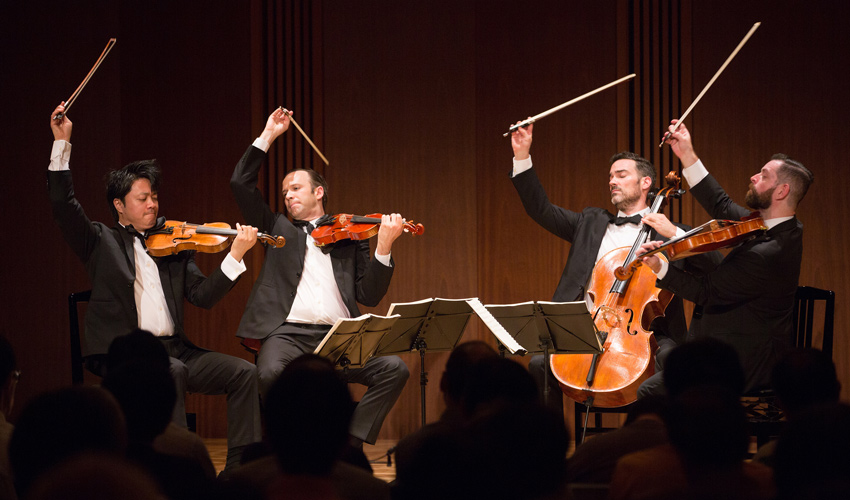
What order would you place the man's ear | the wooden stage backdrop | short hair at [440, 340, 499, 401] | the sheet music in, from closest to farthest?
short hair at [440, 340, 499, 401] → the sheet music → the man's ear → the wooden stage backdrop

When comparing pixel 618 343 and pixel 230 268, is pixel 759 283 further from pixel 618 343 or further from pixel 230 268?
pixel 230 268

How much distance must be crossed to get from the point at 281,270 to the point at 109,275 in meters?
0.82

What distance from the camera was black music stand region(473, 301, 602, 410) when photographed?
3.60 m

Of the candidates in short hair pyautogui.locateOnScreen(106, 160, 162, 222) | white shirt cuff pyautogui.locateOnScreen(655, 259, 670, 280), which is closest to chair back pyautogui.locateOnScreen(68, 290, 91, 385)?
short hair pyautogui.locateOnScreen(106, 160, 162, 222)

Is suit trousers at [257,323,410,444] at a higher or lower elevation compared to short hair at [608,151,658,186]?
lower

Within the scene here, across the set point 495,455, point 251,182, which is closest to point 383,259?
point 251,182

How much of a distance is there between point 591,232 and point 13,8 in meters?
3.65

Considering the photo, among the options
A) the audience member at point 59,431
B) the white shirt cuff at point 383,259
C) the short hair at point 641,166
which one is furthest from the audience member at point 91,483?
the short hair at point 641,166

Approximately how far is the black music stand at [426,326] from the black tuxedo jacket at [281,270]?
0.46 metres

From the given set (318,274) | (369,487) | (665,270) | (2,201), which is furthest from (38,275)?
(369,487)

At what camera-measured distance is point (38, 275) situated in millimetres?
5113

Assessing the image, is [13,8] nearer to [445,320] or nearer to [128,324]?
[128,324]

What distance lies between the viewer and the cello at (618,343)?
3.75 metres

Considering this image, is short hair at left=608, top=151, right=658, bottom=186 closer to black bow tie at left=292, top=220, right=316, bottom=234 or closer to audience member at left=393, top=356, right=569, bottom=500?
black bow tie at left=292, top=220, right=316, bottom=234
